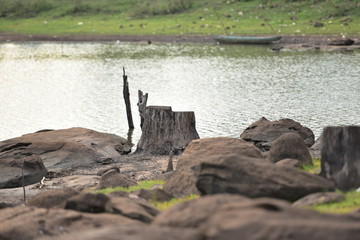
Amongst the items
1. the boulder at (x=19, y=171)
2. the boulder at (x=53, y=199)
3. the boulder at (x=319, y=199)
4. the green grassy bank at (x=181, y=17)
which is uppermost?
the green grassy bank at (x=181, y=17)

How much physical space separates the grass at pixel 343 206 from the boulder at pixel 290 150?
466cm

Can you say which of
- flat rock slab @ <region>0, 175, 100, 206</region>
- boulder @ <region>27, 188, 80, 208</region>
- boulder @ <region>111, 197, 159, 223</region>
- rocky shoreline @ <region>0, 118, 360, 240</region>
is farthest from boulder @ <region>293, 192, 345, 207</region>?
flat rock slab @ <region>0, 175, 100, 206</region>

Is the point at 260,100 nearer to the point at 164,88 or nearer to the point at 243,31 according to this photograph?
the point at 164,88

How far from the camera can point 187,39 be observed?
76.6m

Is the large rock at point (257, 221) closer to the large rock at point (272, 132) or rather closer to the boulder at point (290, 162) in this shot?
the boulder at point (290, 162)

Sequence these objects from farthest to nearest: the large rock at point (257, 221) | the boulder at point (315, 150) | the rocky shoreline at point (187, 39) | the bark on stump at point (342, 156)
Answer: the rocky shoreline at point (187, 39)
the boulder at point (315, 150)
the bark on stump at point (342, 156)
the large rock at point (257, 221)

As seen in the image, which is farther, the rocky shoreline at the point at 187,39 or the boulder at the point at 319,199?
the rocky shoreline at the point at 187,39

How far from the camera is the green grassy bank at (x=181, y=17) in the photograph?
75.1m

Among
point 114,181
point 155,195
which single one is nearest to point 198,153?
point 114,181

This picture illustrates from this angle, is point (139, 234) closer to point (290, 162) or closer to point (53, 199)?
point (53, 199)

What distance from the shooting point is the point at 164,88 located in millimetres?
46562

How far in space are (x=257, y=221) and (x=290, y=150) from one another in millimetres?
9716

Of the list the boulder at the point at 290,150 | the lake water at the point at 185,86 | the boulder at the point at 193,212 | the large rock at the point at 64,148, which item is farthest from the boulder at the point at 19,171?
the boulder at the point at 193,212

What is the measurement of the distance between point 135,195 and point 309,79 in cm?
3398
